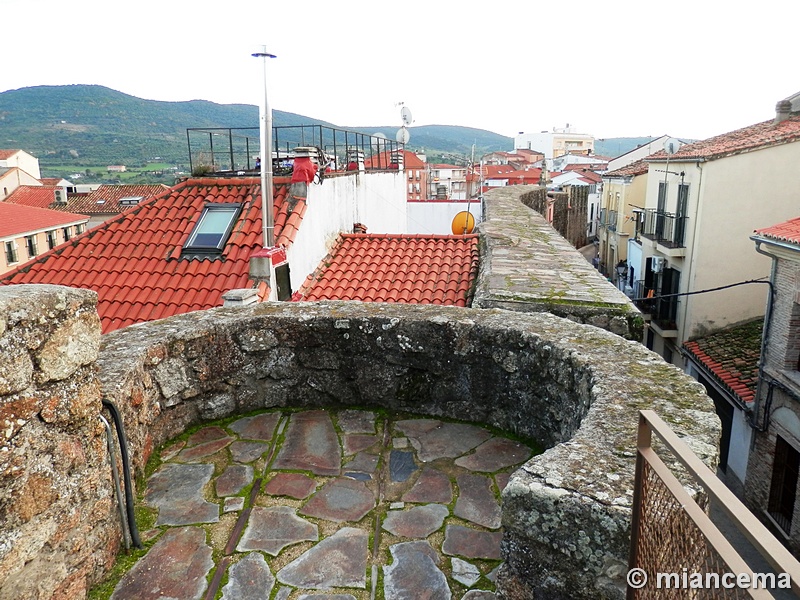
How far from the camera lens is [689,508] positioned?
4.17 ft

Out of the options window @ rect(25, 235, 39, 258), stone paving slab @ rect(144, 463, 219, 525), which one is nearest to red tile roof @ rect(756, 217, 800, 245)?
stone paving slab @ rect(144, 463, 219, 525)

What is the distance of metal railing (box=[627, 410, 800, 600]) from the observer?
100 centimetres

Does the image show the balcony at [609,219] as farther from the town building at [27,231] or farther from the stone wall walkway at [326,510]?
the stone wall walkway at [326,510]

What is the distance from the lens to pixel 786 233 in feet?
39.1

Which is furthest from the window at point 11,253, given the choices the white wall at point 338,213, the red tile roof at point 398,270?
the red tile roof at point 398,270

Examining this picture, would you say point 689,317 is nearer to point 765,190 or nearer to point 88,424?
point 765,190

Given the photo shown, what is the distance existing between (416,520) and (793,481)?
12119 millimetres

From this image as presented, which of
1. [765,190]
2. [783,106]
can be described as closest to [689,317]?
[765,190]

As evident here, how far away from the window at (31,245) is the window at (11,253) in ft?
3.67

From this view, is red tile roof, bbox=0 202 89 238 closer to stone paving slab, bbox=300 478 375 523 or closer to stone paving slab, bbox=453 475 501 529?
stone paving slab, bbox=300 478 375 523

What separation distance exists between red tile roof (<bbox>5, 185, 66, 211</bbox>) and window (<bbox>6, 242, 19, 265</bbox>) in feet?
49.7

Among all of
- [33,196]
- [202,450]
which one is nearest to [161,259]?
[202,450]

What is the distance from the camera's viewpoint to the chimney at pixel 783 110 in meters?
18.7

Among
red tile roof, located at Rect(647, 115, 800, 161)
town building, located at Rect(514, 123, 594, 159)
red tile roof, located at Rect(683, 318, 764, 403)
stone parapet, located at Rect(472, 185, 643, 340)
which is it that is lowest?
red tile roof, located at Rect(683, 318, 764, 403)
